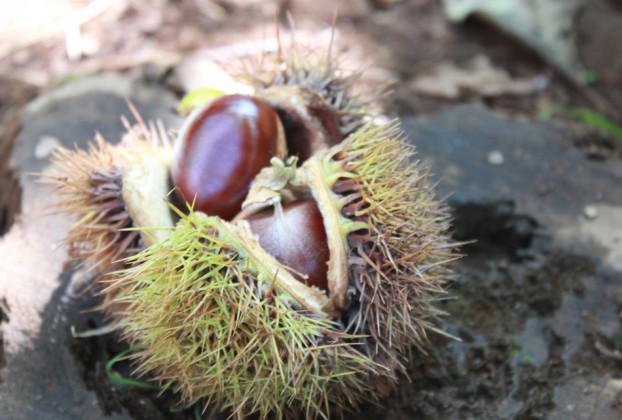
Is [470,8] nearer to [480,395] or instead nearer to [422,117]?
[422,117]

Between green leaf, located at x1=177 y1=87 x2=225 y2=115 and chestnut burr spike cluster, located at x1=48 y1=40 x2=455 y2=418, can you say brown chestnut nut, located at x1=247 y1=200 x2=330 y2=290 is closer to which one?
chestnut burr spike cluster, located at x1=48 y1=40 x2=455 y2=418

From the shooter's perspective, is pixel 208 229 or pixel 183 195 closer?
pixel 208 229

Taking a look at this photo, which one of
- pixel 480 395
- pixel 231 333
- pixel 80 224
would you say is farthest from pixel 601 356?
pixel 80 224

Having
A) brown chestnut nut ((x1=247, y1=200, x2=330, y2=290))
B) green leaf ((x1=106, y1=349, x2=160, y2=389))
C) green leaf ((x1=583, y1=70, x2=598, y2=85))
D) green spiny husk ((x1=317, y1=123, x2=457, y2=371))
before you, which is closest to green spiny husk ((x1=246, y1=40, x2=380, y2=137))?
green spiny husk ((x1=317, y1=123, x2=457, y2=371))

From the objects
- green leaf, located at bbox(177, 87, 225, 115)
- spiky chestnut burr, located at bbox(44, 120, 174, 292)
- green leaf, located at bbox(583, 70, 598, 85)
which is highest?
green leaf, located at bbox(177, 87, 225, 115)

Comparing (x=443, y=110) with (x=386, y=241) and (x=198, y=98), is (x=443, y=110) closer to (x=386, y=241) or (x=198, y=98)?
(x=198, y=98)

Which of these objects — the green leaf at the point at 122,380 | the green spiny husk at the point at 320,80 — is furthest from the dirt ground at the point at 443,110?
the green spiny husk at the point at 320,80

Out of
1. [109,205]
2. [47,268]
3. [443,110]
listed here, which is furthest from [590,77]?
[47,268]
